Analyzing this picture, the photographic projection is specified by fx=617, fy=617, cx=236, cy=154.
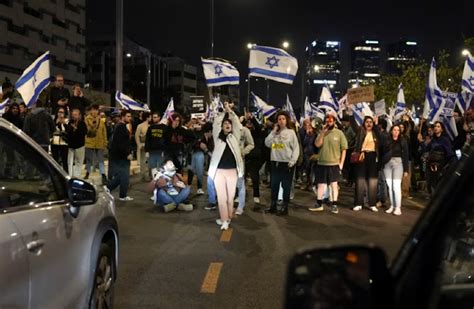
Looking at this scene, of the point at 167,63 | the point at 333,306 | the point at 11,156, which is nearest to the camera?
the point at 333,306

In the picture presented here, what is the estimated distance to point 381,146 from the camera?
12211mm

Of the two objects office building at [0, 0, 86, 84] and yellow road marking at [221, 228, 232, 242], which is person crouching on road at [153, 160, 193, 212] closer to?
yellow road marking at [221, 228, 232, 242]

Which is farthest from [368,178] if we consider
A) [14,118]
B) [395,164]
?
[14,118]

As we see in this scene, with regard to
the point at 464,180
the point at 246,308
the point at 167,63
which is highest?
the point at 167,63

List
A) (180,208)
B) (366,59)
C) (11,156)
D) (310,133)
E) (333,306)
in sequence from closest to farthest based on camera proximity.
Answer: (333,306) < (11,156) < (180,208) < (310,133) < (366,59)

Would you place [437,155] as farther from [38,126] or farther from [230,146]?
[38,126]

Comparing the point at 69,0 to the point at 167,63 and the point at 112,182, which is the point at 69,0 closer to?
the point at 167,63

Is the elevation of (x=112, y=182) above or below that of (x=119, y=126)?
below

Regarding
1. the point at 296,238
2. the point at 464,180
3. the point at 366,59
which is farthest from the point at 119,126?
the point at 366,59

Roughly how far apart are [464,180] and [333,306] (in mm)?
479

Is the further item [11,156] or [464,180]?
[11,156]

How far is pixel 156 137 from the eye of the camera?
13617 millimetres

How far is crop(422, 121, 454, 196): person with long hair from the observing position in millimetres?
11688

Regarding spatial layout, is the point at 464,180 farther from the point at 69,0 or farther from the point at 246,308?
the point at 69,0
